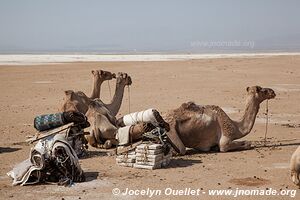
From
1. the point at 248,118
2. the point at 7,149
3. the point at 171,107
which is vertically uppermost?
the point at 248,118

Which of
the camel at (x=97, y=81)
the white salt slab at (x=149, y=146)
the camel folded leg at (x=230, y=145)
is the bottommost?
the camel folded leg at (x=230, y=145)

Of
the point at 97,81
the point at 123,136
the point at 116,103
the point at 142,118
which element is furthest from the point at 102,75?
the point at 123,136

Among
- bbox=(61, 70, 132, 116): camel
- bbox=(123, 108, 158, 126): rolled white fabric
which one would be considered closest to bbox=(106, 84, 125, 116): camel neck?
bbox=(61, 70, 132, 116): camel

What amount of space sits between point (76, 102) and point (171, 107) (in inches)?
293

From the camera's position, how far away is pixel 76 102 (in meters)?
14.8

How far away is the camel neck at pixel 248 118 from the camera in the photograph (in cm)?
1336

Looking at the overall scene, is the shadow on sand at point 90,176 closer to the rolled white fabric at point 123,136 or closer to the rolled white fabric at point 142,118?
the rolled white fabric at point 123,136

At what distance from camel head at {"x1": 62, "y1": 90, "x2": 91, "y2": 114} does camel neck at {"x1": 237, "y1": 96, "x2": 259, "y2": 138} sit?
4.17 m

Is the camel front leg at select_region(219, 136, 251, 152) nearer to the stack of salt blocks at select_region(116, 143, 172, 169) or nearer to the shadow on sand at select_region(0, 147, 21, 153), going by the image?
the stack of salt blocks at select_region(116, 143, 172, 169)

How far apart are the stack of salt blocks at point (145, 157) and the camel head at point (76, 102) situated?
3428 mm

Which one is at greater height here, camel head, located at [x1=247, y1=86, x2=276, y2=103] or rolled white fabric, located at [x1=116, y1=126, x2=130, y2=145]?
camel head, located at [x1=247, y1=86, x2=276, y2=103]

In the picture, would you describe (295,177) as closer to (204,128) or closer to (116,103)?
(204,128)

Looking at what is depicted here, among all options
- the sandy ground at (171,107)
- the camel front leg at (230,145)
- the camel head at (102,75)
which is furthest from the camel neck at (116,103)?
the camel front leg at (230,145)

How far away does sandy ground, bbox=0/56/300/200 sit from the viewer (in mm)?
9836
